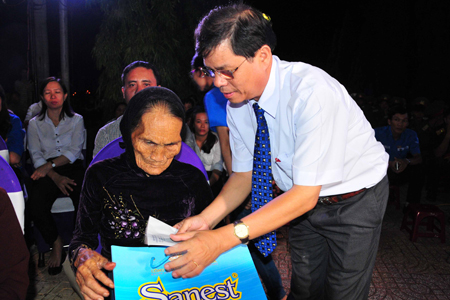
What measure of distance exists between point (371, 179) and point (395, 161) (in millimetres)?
4548

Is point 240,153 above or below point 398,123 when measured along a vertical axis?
above

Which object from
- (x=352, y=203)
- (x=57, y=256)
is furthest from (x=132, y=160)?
(x=57, y=256)

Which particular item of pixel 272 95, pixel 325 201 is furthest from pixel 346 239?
pixel 272 95

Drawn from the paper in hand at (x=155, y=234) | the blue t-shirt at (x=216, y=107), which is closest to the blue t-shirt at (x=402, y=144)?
the blue t-shirt at (x=216, y=107)

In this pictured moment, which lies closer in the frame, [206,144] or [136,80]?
[136,80]

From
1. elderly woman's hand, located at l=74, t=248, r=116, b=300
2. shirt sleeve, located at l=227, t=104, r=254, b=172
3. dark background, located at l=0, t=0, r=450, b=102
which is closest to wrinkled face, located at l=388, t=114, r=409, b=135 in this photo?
shirt sleeve, located at l=227, t=104, r=254, b=172

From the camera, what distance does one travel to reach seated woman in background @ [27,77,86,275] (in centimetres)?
396

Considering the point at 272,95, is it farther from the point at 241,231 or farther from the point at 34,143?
the point at 34,143

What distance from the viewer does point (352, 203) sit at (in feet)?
5.94

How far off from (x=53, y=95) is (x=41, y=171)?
0.93m

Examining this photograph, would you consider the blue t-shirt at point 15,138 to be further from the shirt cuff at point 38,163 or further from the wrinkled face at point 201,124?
the wrinkled face at point 201,124

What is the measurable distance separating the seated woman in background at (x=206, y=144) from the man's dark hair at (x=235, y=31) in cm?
327

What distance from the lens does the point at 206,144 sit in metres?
4.99

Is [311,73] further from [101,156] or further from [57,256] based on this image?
[57,256]
